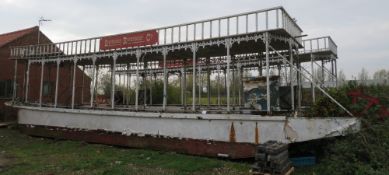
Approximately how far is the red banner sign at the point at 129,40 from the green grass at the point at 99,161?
518cm

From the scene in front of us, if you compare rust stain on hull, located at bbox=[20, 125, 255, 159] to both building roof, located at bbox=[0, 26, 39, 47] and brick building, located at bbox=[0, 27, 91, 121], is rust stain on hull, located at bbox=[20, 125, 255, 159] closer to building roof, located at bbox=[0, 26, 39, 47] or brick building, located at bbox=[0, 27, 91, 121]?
brick building, located at bbox=[0, 27, 91, 121]

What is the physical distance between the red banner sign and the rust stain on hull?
14.8 ft

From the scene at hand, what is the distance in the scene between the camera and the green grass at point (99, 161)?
1096cm

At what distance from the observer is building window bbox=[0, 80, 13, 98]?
25.7 meters

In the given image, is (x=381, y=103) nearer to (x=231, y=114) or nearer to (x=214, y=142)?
(x=231, y=114)

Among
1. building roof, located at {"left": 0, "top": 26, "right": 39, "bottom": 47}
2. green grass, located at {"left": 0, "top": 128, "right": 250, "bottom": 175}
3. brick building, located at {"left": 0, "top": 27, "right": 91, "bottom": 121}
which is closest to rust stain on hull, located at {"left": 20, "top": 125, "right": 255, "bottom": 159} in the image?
green grass, located at {"left": 0, "top": 128, "right": 250, "bottom": 175}

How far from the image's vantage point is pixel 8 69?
26297 millimetres

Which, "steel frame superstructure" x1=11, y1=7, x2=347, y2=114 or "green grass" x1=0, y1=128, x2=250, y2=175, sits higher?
"steel frame superstructure" x1=11, y1=7, x2=347, y2=114

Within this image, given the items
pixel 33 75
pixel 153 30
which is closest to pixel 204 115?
pixel 153 30

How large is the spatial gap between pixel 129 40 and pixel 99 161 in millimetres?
6725

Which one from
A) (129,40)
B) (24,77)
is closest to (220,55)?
(129,40)

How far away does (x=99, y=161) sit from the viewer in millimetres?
12312

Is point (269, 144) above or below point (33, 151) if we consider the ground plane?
above

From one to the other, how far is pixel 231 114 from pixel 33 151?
9892mm
